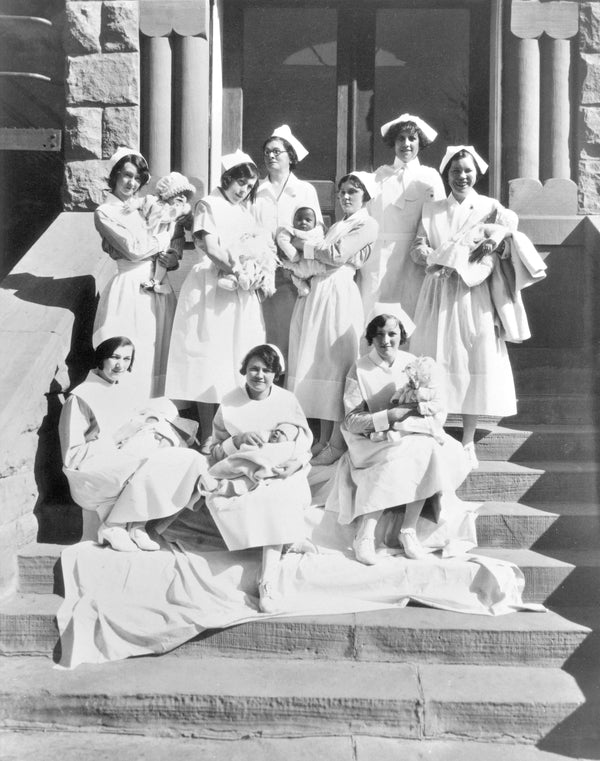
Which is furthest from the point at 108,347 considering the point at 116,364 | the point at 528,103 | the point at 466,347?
the point at 528,103

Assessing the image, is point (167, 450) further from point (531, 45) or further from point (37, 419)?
point (531, 45)

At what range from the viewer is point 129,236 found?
207 inches

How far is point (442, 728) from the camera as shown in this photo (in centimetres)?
367

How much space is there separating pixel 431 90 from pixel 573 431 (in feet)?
13.7

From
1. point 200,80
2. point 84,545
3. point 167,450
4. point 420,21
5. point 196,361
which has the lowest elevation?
point 84,545

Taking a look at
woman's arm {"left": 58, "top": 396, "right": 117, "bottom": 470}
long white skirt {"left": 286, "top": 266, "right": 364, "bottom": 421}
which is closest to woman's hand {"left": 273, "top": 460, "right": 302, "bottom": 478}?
long white skirt {"left": 286, "top": 266, "right": 364, "bottom": 421}

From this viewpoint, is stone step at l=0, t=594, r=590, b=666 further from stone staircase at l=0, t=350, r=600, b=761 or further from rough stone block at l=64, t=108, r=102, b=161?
rough stone block at l=64, t=108, r=102, b=161

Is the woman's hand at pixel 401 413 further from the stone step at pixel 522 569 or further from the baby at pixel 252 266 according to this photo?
the baby at pixel 252 266

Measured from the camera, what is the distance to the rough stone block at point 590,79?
267 inches

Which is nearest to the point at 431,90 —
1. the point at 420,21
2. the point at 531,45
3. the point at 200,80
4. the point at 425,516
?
the point at 420,21

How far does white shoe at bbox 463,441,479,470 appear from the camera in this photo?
496cm

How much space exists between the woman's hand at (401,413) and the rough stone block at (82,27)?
13.9 ft

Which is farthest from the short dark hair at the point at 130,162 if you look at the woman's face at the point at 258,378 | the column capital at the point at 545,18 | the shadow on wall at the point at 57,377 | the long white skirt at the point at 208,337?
the column capital at the point at 545,18

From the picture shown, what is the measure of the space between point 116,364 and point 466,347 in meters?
2.04
